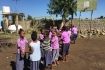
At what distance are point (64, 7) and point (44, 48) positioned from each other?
132ft

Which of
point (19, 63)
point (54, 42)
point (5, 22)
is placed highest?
point (54, 42)

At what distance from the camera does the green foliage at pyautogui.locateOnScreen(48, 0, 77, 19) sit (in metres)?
51.8

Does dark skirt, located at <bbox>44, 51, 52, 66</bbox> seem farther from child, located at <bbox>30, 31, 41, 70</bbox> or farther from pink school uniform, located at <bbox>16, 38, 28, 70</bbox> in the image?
child, located at <bbox>30, 31, 41, 70</bbox>

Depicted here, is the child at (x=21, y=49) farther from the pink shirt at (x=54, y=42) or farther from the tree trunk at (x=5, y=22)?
the tree trunk at (x=5, y=22)

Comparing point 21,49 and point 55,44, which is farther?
point 55,44

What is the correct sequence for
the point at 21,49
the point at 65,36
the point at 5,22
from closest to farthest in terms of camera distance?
the point at 21,49, the point at 65,36, the point at 5,22

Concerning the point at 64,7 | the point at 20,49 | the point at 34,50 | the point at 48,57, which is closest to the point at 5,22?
the point at 64,7

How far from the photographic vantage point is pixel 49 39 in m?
12.6

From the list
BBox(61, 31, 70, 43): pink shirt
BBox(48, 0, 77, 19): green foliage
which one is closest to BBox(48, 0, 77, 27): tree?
BBox(48, 0, 77, 19): green foliage

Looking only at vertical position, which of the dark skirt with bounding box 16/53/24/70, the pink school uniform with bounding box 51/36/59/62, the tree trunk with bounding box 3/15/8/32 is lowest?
the tree trunk with bounding box 3/15/8/32

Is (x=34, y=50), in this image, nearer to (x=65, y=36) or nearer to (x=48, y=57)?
(x=48, y=57)

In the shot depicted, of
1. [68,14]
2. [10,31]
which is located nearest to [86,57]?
[10,31]

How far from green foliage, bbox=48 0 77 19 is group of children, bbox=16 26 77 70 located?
119ft

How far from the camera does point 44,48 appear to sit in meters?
12.6
